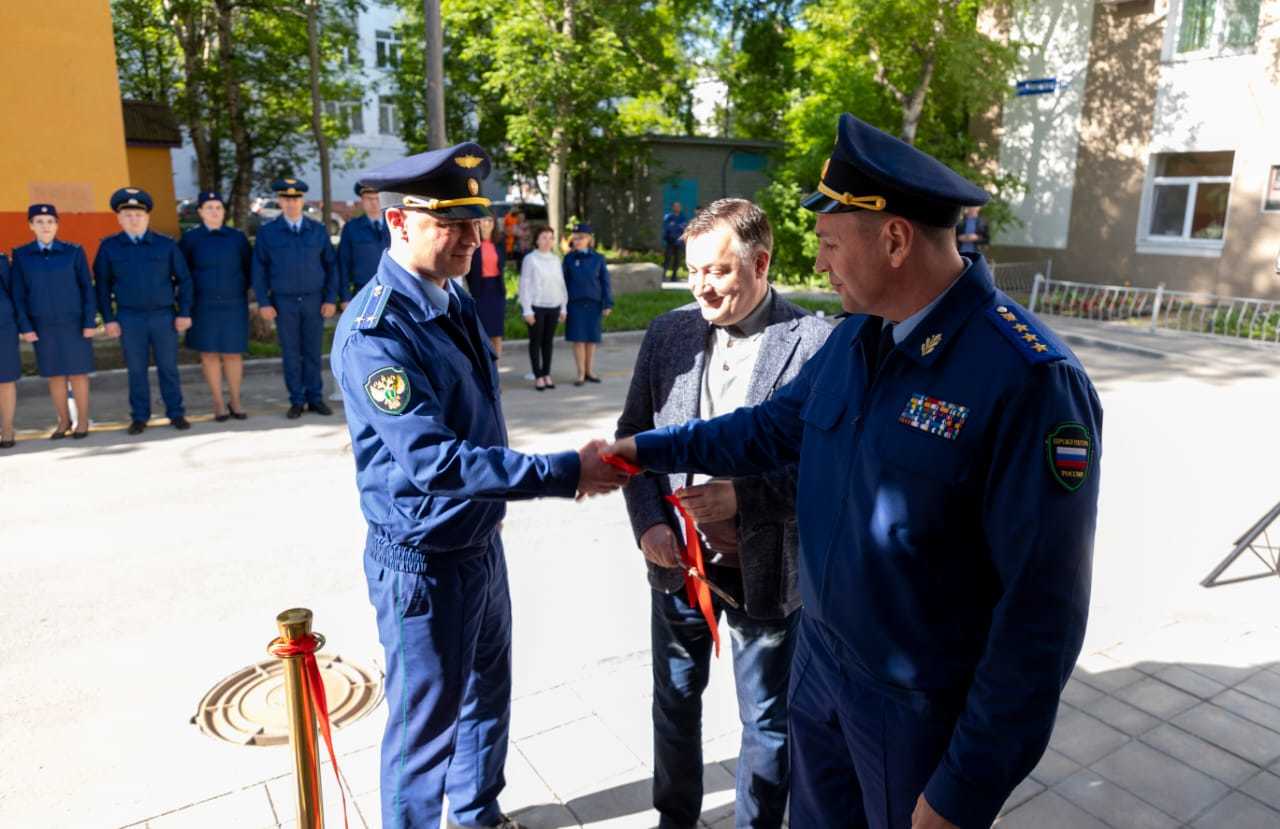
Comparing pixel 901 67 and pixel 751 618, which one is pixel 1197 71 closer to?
pixel 901 67

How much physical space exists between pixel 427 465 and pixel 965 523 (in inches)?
53.8

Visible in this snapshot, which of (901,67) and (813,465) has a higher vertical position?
(901,67)

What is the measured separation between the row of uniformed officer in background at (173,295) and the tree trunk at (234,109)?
8.37 m

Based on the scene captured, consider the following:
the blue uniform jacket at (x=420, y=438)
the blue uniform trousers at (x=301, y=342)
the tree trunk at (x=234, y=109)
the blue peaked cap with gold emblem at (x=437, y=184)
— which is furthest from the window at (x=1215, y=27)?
the blue uniform jacket at (x=420, y=438)

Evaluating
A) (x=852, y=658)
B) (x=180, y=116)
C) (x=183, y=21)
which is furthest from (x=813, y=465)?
(x=180, y=116)

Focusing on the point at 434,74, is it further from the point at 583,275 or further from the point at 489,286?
the point at 583,275

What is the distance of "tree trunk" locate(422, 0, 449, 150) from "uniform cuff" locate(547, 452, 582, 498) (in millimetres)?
7806

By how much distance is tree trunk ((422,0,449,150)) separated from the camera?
9.48 m

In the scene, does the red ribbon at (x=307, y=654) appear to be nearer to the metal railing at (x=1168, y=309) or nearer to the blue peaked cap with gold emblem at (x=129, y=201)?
the blue peaked cap with gold emblem at (x=129, y=201)

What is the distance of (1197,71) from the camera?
57.4 feet

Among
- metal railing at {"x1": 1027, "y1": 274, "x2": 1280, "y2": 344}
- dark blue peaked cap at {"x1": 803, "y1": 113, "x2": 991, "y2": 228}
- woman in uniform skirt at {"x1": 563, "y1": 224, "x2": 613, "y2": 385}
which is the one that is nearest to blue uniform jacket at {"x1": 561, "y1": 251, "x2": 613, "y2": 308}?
woman in uniform skirt at {"x1": 563, "y1": 224, "x2": 613, "y2": 385}

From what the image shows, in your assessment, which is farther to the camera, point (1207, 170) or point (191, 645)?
point (1207, 170)

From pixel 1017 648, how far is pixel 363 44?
41.4 meters

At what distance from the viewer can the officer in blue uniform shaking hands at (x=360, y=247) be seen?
9.42 metres
